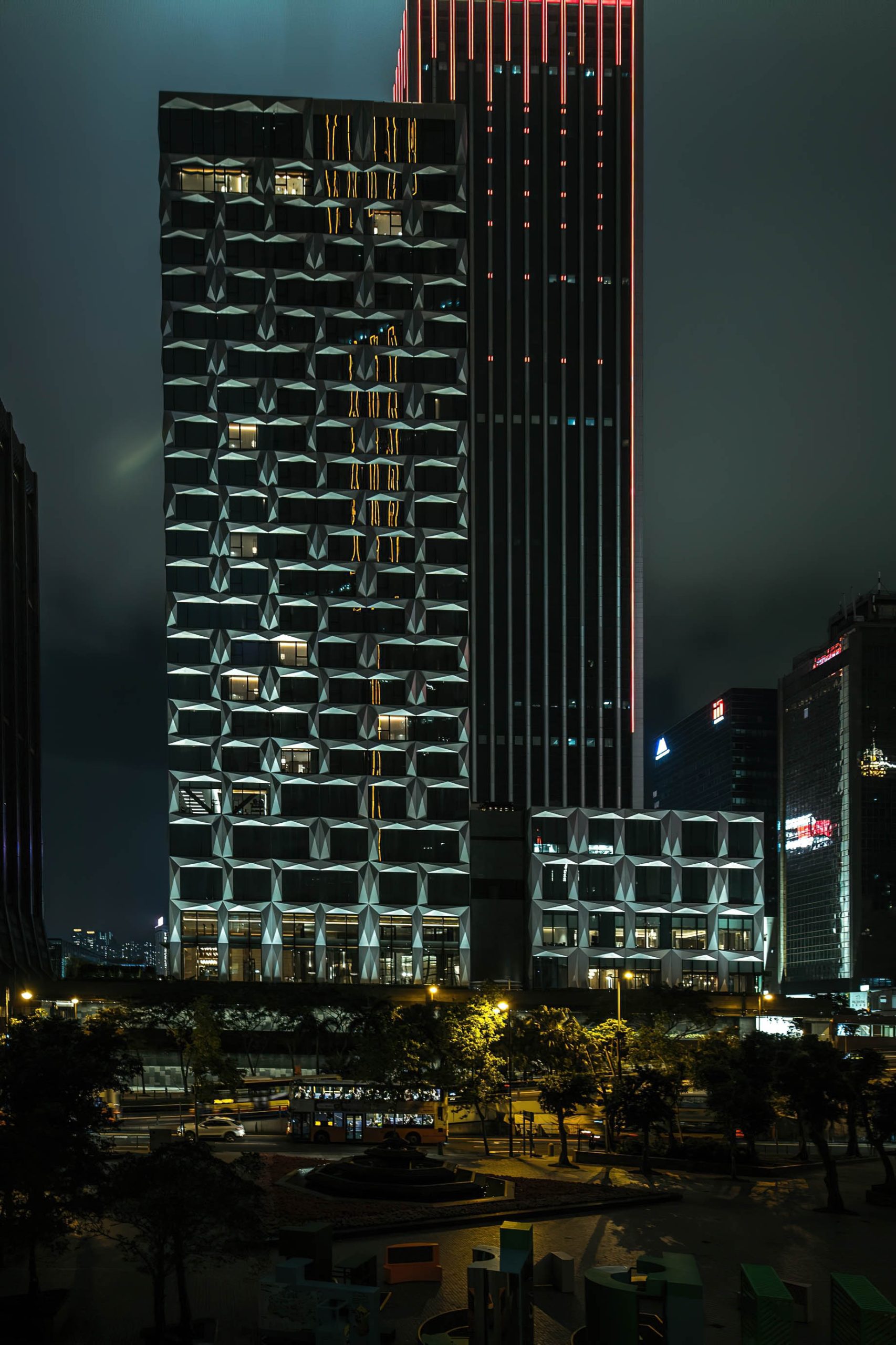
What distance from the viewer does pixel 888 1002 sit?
193m

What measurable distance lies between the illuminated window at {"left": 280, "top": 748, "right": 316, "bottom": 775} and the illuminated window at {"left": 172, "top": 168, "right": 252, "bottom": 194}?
64371 mm

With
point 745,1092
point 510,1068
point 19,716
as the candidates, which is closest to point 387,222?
point 19,716

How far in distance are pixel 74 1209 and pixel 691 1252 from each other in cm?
1866

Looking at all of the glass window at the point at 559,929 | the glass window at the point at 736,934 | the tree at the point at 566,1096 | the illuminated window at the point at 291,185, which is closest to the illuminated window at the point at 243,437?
the illuminated window at the point at 291,185

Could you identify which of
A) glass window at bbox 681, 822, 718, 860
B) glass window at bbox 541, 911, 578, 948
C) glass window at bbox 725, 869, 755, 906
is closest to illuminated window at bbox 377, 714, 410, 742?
glass window at bbox 541, 911, 578, 948

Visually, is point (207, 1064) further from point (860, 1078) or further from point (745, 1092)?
point (860, 1078)

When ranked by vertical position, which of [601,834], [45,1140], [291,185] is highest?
[291,185]

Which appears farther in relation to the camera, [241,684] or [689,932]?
[241,684]

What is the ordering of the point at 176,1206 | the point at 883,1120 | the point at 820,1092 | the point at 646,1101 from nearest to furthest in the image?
the point at 176,1206
the point at 820,1092
the point at 883,1120
the point at 646,1101

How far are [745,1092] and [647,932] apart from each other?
293 feet

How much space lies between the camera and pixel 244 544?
150125 mm

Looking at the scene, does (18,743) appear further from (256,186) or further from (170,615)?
(256,186)

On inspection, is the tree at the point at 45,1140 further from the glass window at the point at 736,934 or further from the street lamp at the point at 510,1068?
the glass window at the point at 736,934

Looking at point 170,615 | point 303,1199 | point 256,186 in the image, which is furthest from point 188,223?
point 303,1199
